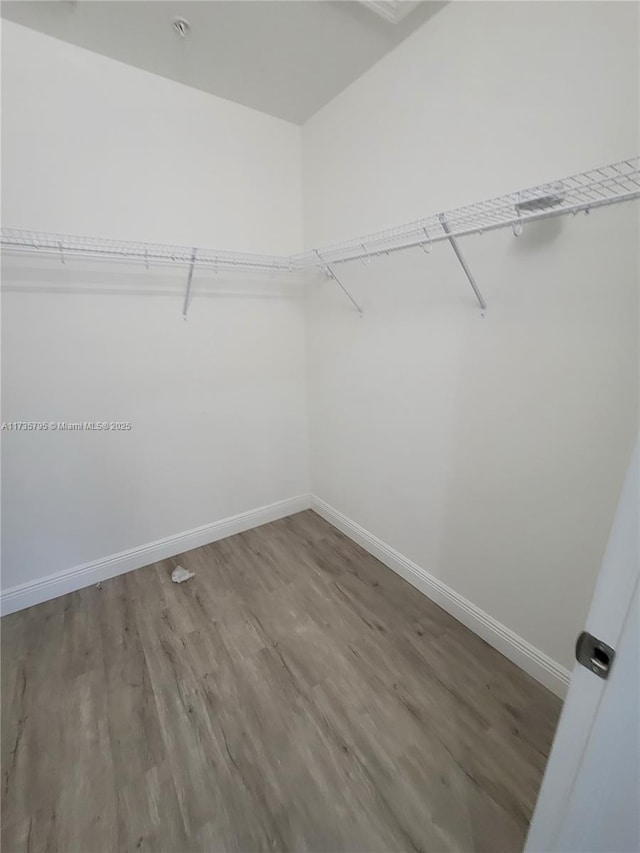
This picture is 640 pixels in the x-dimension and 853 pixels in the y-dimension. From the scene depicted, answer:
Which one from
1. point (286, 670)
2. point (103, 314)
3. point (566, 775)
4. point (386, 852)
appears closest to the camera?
point (566, 775)

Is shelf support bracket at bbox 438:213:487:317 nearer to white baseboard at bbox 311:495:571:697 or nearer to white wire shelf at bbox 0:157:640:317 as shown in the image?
white wire shelf at bbox 0:157:640:317

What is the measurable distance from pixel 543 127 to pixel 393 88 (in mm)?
823

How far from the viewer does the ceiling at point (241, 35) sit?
142 centimetres

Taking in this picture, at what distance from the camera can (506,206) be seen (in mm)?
1255

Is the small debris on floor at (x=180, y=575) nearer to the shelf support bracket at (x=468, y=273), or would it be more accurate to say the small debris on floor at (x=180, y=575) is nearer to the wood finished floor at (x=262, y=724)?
the wood finished floor at (x=262, y=724)

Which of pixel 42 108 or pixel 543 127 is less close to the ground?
pixel 42 108

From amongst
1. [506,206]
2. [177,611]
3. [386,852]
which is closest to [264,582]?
[177,611]

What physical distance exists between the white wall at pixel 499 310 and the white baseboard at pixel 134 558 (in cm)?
94

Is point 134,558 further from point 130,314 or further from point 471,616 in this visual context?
point 471,616

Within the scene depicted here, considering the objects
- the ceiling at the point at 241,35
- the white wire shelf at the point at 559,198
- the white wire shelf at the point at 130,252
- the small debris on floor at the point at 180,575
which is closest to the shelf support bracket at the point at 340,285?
the white wire shelf at the point at 130,252

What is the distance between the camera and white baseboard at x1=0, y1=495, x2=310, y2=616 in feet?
6.21

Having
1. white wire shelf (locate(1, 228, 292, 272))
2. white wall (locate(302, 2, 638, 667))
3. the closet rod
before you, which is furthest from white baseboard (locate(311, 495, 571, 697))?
white wire shelf (locate(1, 228, 292, 272))

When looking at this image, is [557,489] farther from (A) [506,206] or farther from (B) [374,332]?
(B) [374,332]

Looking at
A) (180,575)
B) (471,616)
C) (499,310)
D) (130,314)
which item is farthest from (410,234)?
(180,575)
